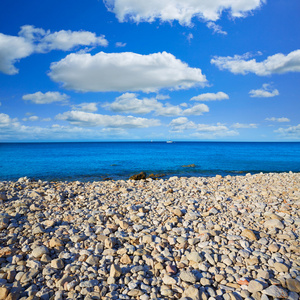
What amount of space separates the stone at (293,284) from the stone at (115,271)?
10.4 ft

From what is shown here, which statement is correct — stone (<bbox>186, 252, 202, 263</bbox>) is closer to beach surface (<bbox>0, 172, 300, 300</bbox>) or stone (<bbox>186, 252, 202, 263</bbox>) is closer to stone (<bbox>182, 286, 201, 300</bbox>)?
beach surface (<bbox>0, 172, 300, 300</bbox>)

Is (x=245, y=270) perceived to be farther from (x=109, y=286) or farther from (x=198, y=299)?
(x=109, y=286)

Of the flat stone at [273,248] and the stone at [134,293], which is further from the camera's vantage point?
the flat stone at [273,248]

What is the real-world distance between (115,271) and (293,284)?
3.37 m

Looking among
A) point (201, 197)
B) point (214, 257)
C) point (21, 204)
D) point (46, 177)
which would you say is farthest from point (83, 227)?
point (46, 177)

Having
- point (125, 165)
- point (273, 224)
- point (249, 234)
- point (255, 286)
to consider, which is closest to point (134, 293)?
point (255, 286)

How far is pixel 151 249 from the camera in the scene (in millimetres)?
4824

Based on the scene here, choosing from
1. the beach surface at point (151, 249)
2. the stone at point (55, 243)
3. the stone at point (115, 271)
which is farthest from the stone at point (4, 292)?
the stone at point (115, 271)

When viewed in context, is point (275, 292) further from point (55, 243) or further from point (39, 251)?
point (39, 251)

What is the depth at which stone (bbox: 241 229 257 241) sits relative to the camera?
5145mm

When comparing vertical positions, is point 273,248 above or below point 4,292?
above

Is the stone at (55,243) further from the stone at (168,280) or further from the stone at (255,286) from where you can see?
the stone at (255,286)

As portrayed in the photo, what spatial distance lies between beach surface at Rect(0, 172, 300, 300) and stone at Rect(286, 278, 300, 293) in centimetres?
2

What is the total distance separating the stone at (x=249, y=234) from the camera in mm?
5145
